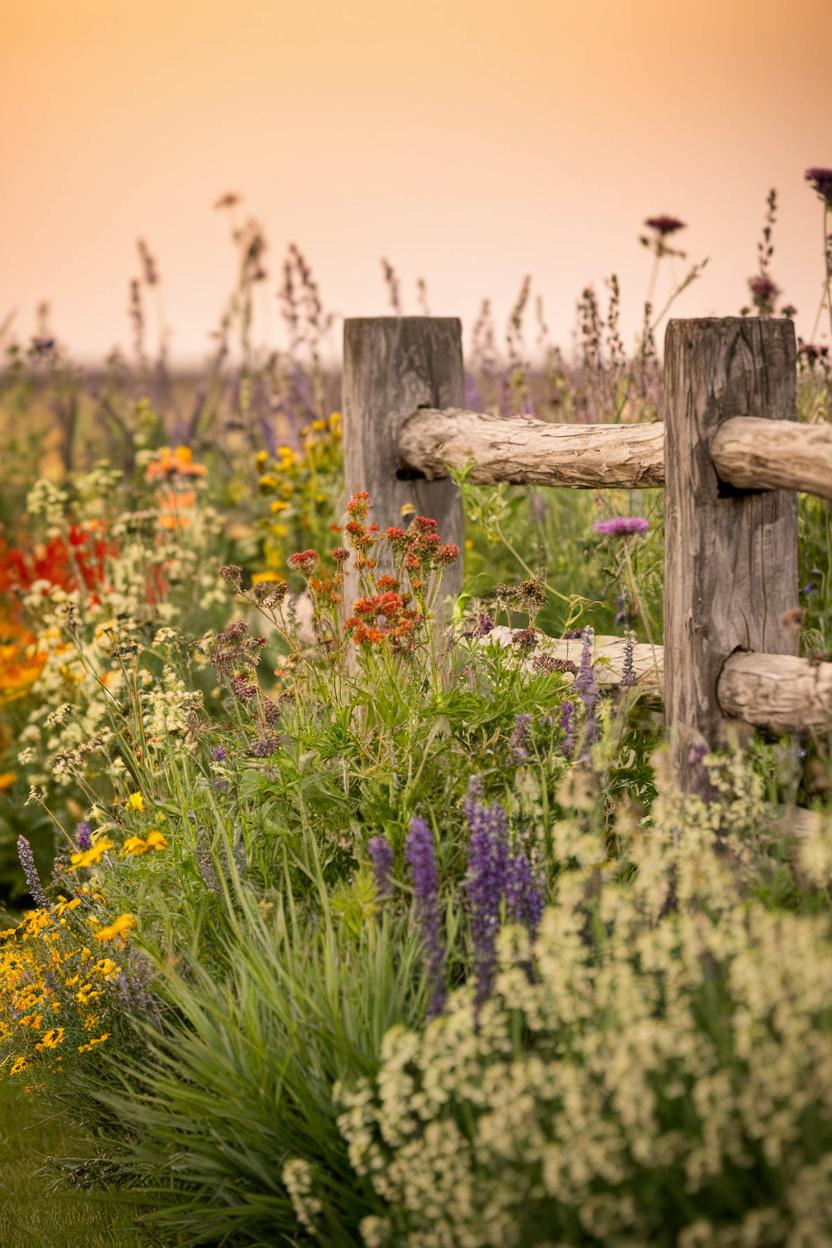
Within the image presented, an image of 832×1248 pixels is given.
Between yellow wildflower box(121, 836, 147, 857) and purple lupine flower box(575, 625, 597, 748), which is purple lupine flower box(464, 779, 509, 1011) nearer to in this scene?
purple lupine flower box(575, 625, 597, 748)

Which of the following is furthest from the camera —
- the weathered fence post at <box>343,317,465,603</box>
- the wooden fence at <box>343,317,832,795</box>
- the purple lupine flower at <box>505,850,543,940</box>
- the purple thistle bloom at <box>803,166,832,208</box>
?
the weathered fence post at <box>343,317,465,603</box>

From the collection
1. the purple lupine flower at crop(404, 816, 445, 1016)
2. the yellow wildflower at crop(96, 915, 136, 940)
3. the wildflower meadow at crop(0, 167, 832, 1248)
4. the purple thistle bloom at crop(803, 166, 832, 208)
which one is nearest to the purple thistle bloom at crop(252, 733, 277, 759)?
the wildflower meadow at crop(0, 167, 832, 1248)

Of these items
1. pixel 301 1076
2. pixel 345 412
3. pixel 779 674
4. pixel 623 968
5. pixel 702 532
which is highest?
pixel 345 412

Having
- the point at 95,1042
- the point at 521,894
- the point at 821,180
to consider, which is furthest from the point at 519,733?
the point at 821,180

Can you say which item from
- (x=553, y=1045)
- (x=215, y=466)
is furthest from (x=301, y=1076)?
(x=215, y=466)

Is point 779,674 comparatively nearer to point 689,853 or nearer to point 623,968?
point 689,853

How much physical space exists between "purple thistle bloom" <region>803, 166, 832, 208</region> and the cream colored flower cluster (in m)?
2.99

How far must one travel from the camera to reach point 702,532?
3346mm

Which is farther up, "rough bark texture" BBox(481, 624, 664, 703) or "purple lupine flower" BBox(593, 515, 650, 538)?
"purple lupine flower" BBox(593, 515, 650, 538)

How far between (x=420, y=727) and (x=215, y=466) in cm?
612

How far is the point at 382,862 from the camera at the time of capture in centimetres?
283

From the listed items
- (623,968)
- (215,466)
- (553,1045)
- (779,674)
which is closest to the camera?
(623,968)

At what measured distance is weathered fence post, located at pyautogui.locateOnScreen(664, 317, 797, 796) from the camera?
331 cm

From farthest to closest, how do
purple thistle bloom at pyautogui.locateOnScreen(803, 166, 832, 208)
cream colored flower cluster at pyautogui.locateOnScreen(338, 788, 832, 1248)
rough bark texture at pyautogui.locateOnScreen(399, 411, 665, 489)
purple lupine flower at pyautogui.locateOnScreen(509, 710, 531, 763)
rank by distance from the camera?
purple thistle bloom at pyautogui.locateOnScreen(803, 166, 832, 208) < rough bark texture at pyautogui.locateOnScreen(399, 411, 665, 489) < purple lupine flower at pyautogui.locateOnScreen(509, 710, 531, 763) < cream colored flower cluster at pyautogui.locateOnScreen(338, 788, 832, 1248)
